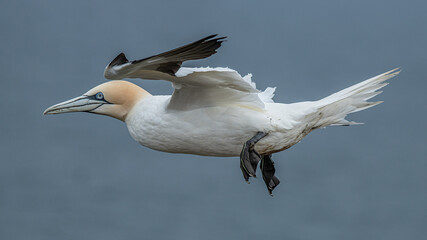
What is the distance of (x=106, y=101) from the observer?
5344mm

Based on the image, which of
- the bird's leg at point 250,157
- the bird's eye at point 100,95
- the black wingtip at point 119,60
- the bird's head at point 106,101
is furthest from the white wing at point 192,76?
the bird's eye at point 100,95

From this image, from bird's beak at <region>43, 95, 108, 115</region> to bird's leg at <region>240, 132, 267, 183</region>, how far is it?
113cm

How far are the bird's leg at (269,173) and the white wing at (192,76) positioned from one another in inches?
27.0

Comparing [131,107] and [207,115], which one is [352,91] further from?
[131,107]

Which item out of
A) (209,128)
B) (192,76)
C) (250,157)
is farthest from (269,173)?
(192,76)

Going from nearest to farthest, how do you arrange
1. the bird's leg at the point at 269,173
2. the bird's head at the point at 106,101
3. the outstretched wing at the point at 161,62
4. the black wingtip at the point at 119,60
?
the outstretched wing at the point at 161,62, the black wingtip at the point at 119,60, the bird's head at the point at 106,101, the bird's leg at the point at 269,173

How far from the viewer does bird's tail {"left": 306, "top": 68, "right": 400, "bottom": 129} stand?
5.07 metres

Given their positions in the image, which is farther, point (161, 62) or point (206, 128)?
point (206, 128)

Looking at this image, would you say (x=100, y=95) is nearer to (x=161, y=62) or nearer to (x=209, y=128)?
(x=209, y=128)

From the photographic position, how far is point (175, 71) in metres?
4.51

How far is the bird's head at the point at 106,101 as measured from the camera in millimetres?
5324

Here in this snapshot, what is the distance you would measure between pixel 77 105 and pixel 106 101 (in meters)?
0.22

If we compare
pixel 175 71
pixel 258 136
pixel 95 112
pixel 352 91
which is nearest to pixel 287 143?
pixel 258 136

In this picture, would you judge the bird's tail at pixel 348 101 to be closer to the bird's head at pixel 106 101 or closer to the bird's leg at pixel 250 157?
the bird's leg at pixel 250 157
